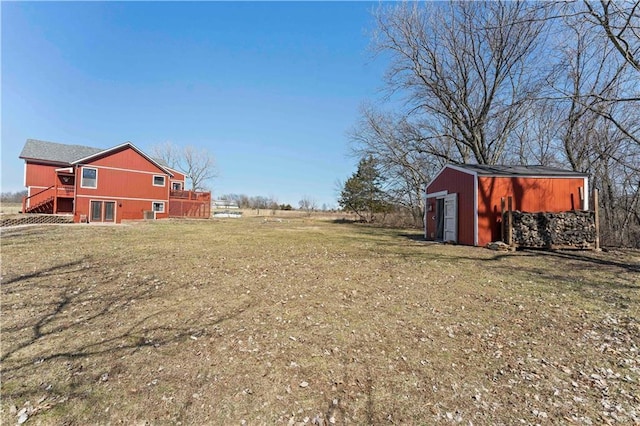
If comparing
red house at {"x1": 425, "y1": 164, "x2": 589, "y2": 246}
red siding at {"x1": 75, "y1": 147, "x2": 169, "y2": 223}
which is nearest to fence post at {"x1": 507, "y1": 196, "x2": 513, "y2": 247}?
red house at {"x1": 425, "y1": 164, "x2": 589, "y2": 246}

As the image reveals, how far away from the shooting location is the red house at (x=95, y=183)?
23.4m

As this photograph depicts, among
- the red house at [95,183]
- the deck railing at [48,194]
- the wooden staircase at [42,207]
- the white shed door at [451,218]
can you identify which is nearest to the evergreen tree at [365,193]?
the white shed door at [451,218]

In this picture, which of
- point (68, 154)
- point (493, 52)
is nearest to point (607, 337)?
point (493, 52)

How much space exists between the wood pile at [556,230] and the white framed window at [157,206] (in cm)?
2756

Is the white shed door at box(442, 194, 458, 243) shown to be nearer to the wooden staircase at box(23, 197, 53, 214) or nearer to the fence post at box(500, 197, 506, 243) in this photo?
the fence post at box(500, 197, 506, 243)

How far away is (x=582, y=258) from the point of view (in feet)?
32.9

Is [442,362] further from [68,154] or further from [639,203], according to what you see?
[68,154]

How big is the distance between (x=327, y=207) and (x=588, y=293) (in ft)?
225

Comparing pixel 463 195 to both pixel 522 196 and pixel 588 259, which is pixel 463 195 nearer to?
pixel 522 196

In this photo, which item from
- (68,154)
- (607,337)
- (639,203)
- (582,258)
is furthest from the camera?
(68,154)

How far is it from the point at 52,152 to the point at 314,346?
34.3 meters

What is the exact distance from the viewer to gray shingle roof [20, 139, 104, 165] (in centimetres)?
2581

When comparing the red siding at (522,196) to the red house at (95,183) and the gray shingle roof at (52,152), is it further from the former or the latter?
the gray shingle roof at (52,152)

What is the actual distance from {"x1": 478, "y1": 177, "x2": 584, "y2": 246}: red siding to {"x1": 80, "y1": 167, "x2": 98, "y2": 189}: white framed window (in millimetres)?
26778
